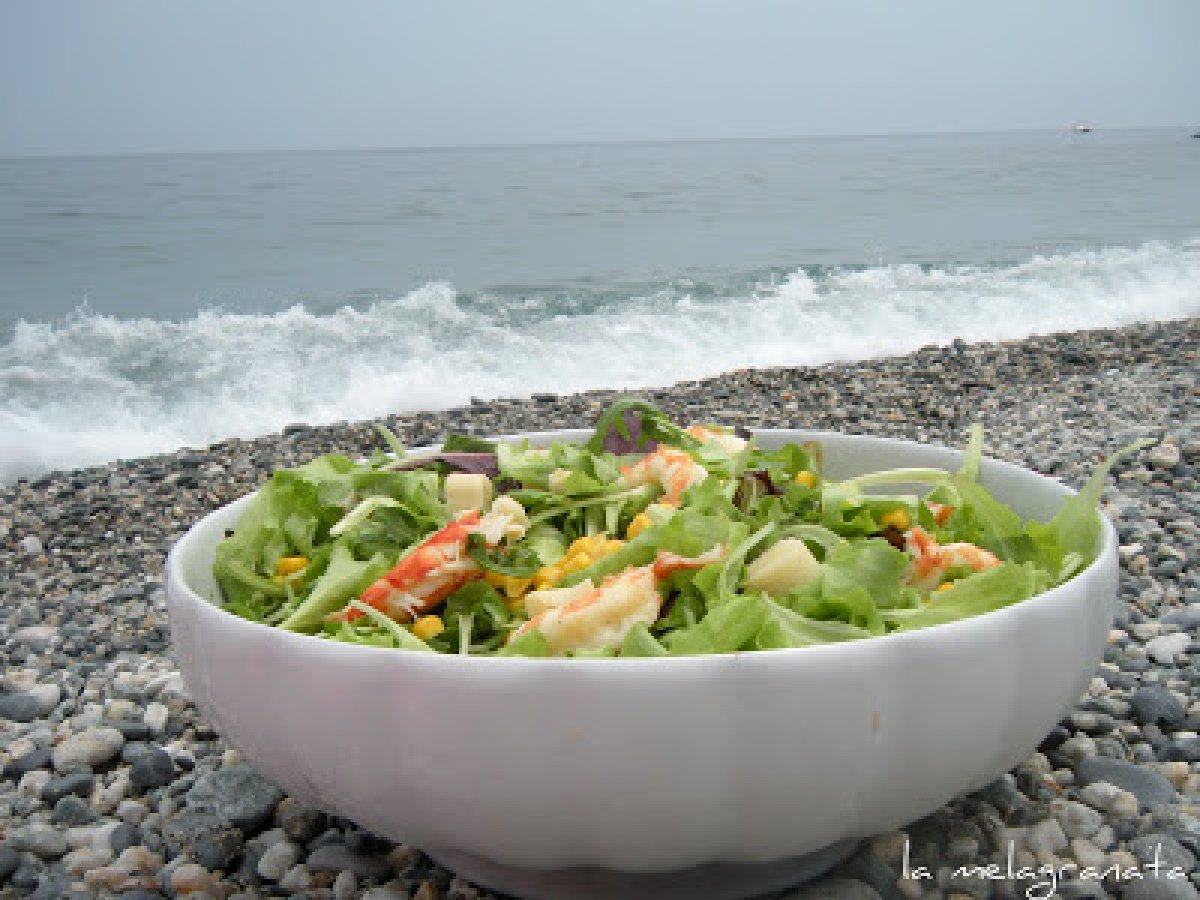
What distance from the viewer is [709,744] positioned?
1182mm

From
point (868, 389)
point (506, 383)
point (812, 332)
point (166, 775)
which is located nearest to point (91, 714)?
point (166, 775)

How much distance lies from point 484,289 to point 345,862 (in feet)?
45.2

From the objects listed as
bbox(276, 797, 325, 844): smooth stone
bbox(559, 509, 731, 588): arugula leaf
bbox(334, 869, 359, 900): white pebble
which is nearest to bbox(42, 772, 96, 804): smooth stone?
bbox(276, 797, 325, 844): smooth stone

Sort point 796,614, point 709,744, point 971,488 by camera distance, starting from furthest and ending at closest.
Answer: point 971,488
point 796,614
point 709,744

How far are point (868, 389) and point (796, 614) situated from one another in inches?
223

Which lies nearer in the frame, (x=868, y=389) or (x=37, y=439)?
(x=868, y=389)

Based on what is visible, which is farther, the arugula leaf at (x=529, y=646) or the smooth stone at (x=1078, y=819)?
the smooth stone at (x=1078, y=819)

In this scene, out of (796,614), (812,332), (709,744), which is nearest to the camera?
(709,744)

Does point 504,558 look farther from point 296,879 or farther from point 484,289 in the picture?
point 484,289

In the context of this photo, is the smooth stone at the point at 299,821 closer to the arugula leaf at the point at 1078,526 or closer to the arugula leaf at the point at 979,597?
the arugula leaf at the point at 979,597

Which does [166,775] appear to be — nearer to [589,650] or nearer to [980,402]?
[589,650]

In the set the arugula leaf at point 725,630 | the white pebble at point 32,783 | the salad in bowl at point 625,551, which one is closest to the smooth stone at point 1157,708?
the salad in bowl at point 625,551

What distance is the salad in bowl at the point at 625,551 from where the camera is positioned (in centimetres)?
132

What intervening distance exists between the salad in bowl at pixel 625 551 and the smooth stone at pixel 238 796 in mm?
448
